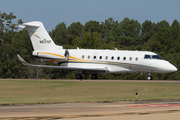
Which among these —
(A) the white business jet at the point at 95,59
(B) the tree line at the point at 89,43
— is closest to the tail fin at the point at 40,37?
(A) the white business jet at the point at 95,59

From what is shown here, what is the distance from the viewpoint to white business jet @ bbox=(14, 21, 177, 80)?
42.6 m

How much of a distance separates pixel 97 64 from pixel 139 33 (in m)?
133

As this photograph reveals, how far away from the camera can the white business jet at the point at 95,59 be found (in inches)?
1676

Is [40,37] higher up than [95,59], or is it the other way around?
[40,37]

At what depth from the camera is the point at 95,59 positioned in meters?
45.4

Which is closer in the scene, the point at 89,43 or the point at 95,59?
the point at 95,59

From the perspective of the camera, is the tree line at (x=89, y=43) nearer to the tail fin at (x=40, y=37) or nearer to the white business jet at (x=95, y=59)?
the white business jet at (x=95, y=59)

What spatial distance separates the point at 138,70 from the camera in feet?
142

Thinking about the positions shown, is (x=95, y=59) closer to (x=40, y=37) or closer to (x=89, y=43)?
(x=40, y=37)

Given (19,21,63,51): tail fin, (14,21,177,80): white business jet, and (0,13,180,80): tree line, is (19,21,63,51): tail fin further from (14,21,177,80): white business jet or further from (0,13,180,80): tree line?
(0,13,180,80): tree line

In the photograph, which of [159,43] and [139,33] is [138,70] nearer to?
[159,43]

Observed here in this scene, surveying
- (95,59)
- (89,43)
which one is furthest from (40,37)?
(89,43)

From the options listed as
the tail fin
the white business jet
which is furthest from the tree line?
the tail fin

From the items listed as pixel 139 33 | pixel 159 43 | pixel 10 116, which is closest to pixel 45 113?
pixel 10 116
